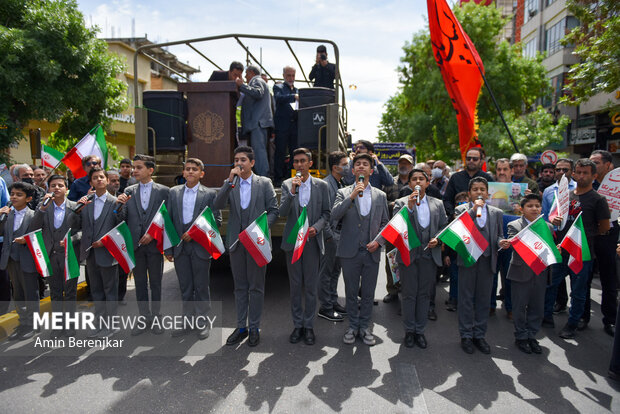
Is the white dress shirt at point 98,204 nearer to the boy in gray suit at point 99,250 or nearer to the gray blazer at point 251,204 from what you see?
the boy in gray suit at point 99,250

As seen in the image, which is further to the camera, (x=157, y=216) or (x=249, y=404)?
(x=157, y=216)

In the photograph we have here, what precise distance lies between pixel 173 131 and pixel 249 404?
4.44 metres

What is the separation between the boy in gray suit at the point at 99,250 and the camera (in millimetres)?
4688

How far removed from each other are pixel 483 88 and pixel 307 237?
2182cm

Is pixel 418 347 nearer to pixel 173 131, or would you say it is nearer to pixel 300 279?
pixel 300 279

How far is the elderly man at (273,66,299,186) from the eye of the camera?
22.8 ft

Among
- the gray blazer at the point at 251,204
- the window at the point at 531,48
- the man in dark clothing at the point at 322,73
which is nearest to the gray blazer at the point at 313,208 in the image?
the gray blazer at the point at 251,204

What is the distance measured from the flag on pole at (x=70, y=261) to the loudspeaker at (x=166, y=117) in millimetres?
2247

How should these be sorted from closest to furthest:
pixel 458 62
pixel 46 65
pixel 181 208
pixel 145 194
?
1. pixel 181 208
2. pixel 145 194
3. pixel 458 62
4. pixel 46 65

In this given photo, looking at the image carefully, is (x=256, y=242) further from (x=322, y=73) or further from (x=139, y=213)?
(x=322, y=73)

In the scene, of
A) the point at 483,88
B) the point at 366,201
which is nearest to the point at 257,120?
the point at 366,201

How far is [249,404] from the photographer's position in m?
3.31

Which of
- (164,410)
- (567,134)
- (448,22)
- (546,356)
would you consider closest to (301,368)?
(164,410)

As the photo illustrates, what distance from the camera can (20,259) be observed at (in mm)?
4684
